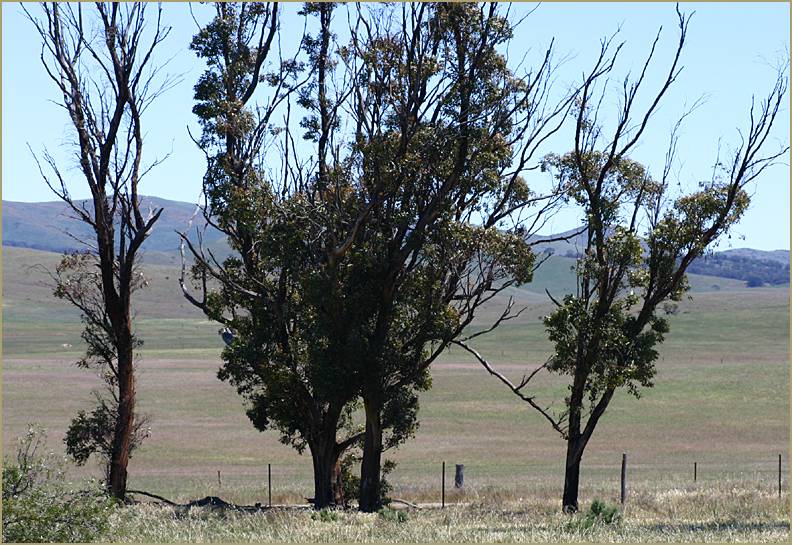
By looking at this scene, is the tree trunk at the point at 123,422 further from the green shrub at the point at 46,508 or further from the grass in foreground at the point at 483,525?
the green shrub at the point at 46,508

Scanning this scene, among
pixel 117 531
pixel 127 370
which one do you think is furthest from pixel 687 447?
pixel 117 531

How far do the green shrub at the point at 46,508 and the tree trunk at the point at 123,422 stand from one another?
12.7m

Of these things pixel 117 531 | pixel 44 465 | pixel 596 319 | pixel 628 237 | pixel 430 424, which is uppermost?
pixel 628 237

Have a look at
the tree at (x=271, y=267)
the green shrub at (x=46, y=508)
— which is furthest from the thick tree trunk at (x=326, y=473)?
the green shrub at (x=46, y=508)

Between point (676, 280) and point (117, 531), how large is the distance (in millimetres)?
15724

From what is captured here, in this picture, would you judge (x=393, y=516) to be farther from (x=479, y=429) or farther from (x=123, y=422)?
(x=479, y=429)

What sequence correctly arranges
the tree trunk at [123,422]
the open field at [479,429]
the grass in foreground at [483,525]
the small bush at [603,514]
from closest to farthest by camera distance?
the grass in foreground at [483,525], the small bush at [603,514], the tree trunk at [123,422], the open field at [479,429]

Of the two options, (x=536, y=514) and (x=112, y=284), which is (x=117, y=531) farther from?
(x=112, y=284)

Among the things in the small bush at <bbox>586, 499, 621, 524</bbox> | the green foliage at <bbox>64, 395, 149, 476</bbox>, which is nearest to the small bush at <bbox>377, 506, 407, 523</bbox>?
the small bush at <bbox>586, 499, 621, 524</bbox>

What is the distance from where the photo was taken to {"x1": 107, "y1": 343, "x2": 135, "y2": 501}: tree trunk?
31.6m

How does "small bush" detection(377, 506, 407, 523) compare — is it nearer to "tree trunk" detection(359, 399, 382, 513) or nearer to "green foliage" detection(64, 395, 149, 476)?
"tree trunk" detection(359, 399, 382, 513)

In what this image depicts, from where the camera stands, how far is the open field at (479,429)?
4200 cm

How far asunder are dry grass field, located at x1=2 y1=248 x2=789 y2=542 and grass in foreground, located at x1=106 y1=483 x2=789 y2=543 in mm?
67

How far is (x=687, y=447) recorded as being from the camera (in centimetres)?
5797
